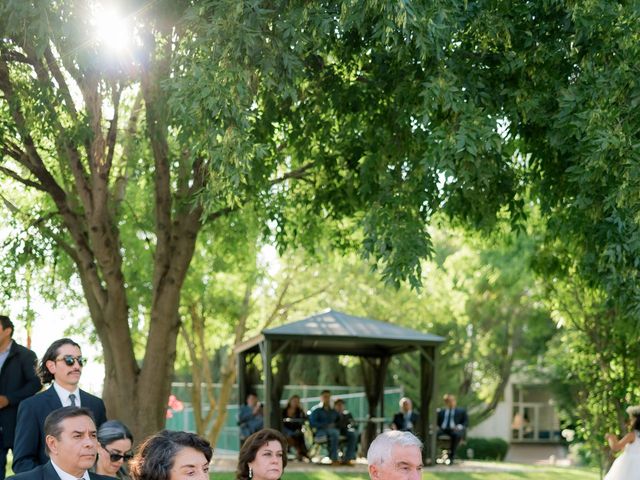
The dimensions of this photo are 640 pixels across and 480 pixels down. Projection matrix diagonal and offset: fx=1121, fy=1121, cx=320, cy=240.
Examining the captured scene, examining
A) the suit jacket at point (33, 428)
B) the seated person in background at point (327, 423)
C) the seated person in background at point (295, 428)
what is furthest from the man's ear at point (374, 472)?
the seated person in background at point (295, 428)

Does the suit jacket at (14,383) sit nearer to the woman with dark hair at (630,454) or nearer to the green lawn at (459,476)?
the woman with dark hair at (630,454)

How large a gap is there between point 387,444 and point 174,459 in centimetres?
148

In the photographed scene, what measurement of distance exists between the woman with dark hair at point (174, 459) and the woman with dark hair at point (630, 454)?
1018 centimetres

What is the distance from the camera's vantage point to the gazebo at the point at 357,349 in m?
24.5

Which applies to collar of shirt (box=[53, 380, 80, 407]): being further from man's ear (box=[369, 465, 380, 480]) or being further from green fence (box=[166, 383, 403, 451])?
green fence (box=[166, 383, 403, 451])

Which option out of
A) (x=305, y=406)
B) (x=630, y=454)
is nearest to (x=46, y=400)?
(x=630, y=454)

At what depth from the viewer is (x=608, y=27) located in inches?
460

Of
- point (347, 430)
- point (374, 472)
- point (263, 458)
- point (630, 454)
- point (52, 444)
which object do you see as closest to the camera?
point (374, 472)

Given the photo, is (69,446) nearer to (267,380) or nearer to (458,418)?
(267,380)

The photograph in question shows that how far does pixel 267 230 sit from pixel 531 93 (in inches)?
237

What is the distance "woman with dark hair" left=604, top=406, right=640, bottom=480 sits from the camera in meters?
14.1

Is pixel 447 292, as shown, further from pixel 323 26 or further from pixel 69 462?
pixel 69 462

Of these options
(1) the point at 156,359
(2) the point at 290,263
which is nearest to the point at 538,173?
(1) the point at 156,359

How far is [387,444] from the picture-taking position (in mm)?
5961
